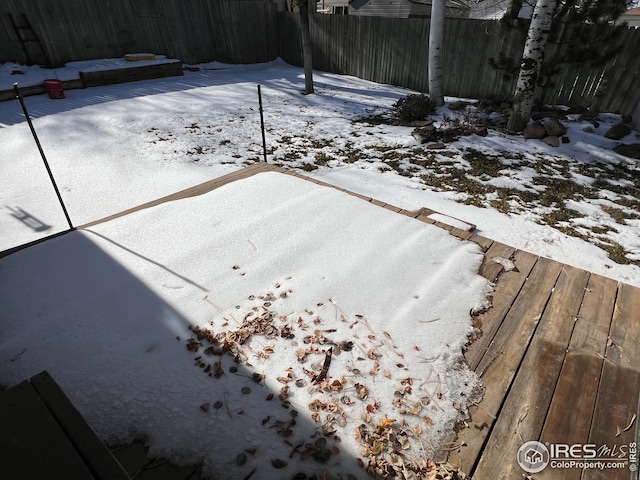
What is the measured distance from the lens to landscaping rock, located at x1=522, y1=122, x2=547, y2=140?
5.64 metres

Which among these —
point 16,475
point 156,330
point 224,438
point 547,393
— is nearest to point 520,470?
point 547,393

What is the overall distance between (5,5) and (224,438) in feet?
36.6

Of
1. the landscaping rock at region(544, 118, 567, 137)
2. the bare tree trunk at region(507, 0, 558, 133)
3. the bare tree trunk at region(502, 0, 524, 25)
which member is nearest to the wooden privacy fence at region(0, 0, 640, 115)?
the bare tree trunk at region(502, 0, 524, 25)

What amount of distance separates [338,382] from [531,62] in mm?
6171

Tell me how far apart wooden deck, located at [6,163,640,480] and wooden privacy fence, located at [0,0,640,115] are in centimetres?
603

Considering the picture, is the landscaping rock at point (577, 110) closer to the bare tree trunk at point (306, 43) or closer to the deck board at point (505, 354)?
the bare tree trunk at point (306, 43)

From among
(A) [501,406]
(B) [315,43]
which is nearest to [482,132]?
(A) [501,406]

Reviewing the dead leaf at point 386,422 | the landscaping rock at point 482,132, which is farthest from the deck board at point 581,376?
the landscaping rock at point 482,132

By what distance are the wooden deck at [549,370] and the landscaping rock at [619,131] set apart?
5.00m

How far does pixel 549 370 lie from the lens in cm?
160

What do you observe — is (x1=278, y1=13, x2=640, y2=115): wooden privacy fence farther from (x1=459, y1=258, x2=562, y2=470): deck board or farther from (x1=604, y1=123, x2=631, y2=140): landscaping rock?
(x1=459, y1=258, x2=562, y2=470): deck board

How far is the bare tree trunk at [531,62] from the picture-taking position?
5.04 meters

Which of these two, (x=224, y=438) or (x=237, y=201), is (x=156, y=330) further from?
(x=237, y=201)

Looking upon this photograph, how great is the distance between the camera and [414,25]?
28.6 feet
